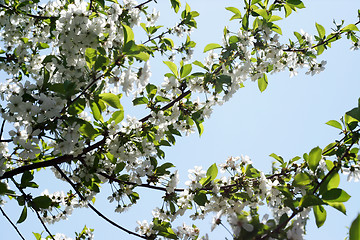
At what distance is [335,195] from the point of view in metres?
2.16

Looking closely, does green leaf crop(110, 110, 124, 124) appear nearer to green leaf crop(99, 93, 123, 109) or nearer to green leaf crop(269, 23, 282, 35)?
green leaf crop(99, 93, 123, 109)

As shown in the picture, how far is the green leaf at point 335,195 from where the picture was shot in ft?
7.09

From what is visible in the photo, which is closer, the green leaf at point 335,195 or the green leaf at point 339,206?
the green leaf at point 335,195

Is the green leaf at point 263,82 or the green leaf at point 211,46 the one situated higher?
the green leaf at point 211,46

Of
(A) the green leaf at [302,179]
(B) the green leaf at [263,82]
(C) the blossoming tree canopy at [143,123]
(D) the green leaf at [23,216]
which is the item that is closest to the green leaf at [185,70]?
(C) the blossoming tree canopy at [143,123]

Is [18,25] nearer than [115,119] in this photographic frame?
No

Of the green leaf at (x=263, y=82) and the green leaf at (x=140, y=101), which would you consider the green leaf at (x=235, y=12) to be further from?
the green leaf at (x=140, y=101)

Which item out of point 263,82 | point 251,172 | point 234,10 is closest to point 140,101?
point 251,172

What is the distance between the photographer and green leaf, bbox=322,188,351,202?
216 centimetres

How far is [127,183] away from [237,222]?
95.0 inches

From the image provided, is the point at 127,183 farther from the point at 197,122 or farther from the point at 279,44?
the point at 279,44

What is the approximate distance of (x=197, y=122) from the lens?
12.6 feet

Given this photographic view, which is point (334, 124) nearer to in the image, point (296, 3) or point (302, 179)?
point (302, 179)

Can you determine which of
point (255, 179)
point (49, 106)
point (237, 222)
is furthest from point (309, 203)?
point (49, 106)
